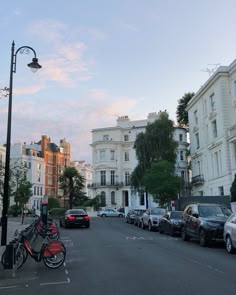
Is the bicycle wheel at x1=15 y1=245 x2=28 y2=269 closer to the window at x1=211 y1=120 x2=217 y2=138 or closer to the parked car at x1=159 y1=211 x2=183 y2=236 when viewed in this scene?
the parked car at x1=159 y1=211 x2=183 y2=236

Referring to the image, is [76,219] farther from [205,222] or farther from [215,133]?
[215,133]

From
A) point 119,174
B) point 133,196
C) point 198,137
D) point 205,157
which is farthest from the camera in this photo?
point 119,174

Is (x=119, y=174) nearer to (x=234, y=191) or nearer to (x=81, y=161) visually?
(x=234, y=191)

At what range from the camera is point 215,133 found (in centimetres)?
4362

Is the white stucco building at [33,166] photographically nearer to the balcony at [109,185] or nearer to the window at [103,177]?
the balcony at [109,185]

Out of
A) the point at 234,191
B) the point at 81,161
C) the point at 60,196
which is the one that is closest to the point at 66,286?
the point at 234,191

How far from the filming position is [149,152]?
53.1 meters

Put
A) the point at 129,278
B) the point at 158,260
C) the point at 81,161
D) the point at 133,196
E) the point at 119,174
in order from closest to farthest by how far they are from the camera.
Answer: the point at 129,278, the point at 158,260, the point at 133,196, the point at 119,174, the point at 81,161

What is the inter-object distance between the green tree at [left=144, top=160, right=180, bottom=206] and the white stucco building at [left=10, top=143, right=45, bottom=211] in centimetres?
4845

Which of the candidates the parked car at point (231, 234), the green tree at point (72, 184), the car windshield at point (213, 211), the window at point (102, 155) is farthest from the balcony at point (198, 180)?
the parked car at point (231, 234)

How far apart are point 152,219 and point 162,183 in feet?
40.8

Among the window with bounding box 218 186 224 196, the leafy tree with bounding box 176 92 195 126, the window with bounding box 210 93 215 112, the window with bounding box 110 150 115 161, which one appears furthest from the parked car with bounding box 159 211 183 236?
the window with bounding box 110 150 115 161

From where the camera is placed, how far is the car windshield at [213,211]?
1791 centimetres

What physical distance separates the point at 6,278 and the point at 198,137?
42.4 metres
